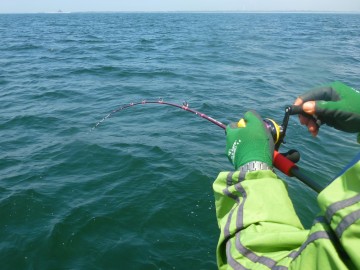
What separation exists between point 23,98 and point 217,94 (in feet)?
22.9

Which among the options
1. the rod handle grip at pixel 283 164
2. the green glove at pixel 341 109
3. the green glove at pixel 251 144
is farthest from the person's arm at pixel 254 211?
the green glove at pixel 341 109

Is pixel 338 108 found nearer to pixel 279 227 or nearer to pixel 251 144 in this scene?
pixel 251 144

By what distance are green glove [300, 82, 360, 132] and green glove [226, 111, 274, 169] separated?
359mm

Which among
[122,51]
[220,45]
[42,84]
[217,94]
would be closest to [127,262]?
[217,94]

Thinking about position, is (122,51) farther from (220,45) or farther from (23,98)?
(23,98)

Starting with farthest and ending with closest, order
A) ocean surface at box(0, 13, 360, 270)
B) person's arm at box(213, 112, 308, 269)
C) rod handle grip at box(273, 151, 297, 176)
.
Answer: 1. ocean surface at box(0, 13, 360, 270)
2. rod handle grip at box(273, 151, 297, 176)
3. person's arm at box(213, 112, 308, 269)

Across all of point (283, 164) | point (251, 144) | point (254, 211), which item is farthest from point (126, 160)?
point (254, 211)

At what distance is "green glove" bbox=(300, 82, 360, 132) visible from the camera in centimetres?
177

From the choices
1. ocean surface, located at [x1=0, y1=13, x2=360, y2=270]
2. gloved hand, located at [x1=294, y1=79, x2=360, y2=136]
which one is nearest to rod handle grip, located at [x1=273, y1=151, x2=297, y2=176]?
gloved hand, located at [x1=294, y1=79, x2=360, y2=136]

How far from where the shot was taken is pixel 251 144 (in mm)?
2004

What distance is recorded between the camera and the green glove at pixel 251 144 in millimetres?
1943

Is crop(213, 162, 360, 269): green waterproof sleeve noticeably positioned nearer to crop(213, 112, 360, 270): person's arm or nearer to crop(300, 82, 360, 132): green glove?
crop(213, 112, 360, 270): person's arm

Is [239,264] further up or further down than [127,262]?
further up

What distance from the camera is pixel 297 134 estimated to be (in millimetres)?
8203
